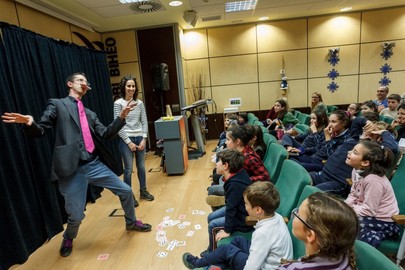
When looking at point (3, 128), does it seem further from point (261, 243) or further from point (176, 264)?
point (261, 243)

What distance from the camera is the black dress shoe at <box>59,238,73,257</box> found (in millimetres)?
2516

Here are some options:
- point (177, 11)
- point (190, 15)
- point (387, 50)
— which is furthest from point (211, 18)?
point (387, 50)

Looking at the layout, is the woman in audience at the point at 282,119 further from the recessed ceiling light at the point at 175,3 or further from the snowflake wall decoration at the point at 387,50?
the snowflake wall decoration at the point at 387,50

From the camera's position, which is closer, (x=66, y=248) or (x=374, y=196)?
(x=374, y=196)

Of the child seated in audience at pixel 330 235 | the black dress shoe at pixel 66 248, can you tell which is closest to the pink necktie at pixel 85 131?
the black dress shoe at pixel 66 248

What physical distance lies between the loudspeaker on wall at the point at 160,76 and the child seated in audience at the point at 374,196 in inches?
168

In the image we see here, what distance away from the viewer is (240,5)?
16.1 feet

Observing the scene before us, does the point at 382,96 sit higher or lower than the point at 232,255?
higher

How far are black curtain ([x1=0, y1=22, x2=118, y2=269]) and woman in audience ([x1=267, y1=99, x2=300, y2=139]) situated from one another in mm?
3559

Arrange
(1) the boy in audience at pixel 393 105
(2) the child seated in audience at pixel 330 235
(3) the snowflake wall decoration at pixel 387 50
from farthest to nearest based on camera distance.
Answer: (3) the snowflake wall decoration at pixel 387 50, (1) the boy in audience at pixel 393 105, (2) the child seated in audience at pixel 330 235

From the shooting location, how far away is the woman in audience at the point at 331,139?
292cm

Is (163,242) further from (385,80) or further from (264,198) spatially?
(385,80)

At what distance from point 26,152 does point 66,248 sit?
3.48ft

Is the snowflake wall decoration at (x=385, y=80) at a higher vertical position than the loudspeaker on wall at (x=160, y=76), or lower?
lower
